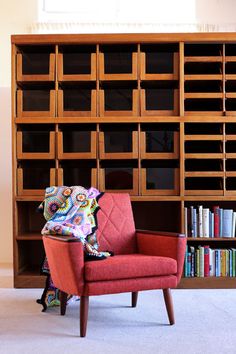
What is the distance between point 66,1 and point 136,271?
114 inches

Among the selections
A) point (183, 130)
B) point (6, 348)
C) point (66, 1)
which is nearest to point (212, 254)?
point (183, 130)

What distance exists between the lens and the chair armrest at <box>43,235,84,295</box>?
2258 millimetres

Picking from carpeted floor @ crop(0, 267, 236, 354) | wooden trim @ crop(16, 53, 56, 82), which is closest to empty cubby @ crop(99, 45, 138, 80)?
wooden trim @ crop(16, 53, 56, 82)

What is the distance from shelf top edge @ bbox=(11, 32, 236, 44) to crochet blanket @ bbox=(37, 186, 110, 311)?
1.29 meters

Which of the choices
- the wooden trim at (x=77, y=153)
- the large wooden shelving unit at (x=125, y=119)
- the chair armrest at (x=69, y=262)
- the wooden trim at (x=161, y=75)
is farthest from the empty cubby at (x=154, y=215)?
the chair armrest at (x=69, y=262)

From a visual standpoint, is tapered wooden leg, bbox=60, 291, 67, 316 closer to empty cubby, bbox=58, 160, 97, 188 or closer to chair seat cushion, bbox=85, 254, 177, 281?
chair seat cushion, bbox=85, 254, 177, 281

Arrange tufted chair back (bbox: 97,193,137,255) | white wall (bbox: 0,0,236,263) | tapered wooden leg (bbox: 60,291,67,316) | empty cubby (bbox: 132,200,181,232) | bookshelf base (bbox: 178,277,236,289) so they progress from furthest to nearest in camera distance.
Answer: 1. white wall (bbox: 0,0,236,263)
2. empty cubby (bbox: 132,200,181,232)
3. bookshelf base (bbox: 178,277,236,289)
4. tufted chair back (bbox: 97,193,137,255)
5. tapered wooden leg (bbox: 60,291,67,316)

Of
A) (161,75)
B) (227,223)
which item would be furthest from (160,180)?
(161,75)

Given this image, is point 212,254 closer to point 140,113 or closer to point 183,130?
point 183,130

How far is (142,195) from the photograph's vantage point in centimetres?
339

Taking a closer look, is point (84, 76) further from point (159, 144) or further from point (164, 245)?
point (164, 245)

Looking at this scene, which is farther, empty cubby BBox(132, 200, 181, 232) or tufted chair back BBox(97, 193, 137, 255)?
empty cubby BBox(132, 200, 181, 232)

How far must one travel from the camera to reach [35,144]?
3436 millimetres

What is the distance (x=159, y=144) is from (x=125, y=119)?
345 millimetres
